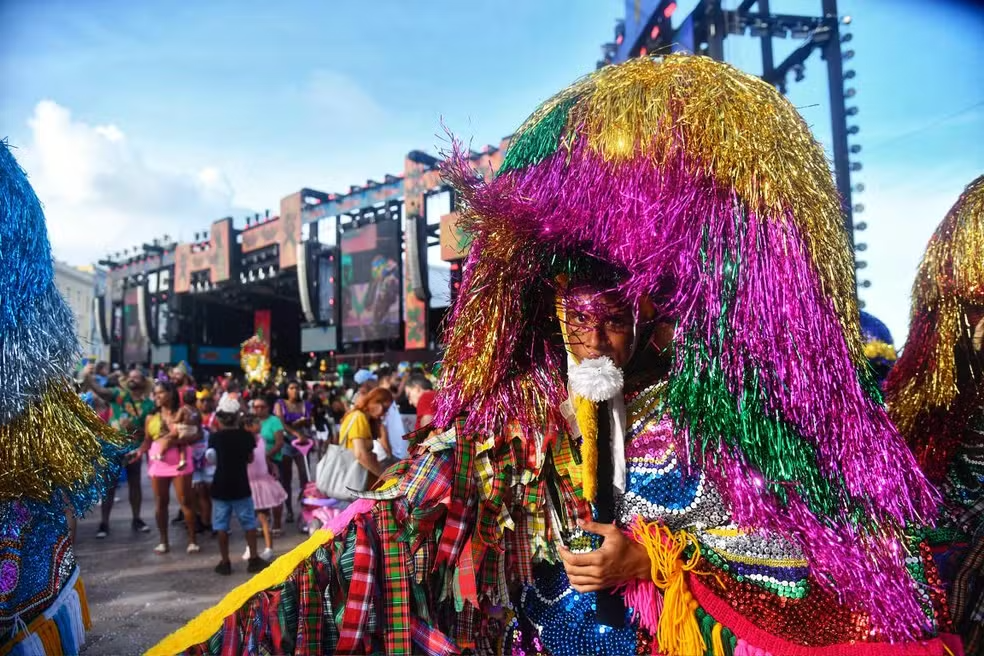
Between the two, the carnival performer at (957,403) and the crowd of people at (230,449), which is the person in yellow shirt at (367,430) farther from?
the carnival performer at (957,403)

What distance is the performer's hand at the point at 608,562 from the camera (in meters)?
1.37

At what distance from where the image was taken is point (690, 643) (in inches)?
53.6

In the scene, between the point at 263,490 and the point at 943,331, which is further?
the point at 263,490

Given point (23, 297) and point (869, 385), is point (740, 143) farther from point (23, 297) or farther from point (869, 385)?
point (23, 297)

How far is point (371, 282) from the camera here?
17375 mm

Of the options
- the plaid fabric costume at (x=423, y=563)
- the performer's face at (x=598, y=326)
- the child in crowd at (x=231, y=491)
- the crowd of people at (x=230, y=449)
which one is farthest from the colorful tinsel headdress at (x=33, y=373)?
the child in crowd at (x=231, y=491)

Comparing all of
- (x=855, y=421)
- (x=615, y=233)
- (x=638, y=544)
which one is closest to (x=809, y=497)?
(x=855, y=421)

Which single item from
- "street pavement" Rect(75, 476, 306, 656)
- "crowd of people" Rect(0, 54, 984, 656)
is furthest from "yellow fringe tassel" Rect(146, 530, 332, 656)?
"street pavement" Rect(75, 476, 306, 656)

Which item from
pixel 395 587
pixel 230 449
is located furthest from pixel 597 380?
pixel 230 449

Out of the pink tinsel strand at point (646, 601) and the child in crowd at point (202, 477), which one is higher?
the pink tinsel strand at point (646, 601)

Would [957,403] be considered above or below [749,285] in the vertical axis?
below

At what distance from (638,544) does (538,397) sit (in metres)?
0.41

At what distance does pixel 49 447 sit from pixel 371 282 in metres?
15.6

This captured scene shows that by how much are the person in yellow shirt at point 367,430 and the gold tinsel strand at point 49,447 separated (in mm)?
2511
